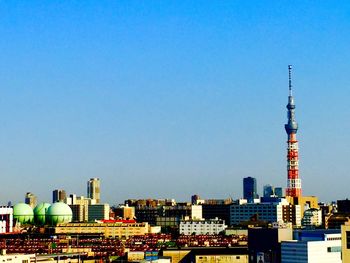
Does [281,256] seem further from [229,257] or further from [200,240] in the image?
[200,240]

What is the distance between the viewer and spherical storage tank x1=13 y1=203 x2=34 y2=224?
173750 millimetres

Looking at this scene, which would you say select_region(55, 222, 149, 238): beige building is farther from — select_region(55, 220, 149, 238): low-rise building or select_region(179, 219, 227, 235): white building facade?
select_region(179, 219, 227, 235): white building facade

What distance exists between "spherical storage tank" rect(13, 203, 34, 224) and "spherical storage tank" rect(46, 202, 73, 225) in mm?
4876

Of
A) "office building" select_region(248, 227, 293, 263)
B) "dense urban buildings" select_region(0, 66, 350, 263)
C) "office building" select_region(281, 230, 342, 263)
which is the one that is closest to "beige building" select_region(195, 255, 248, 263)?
"dense urban buildings" select_region(0, 66, 350, 263)

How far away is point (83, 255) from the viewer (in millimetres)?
111750

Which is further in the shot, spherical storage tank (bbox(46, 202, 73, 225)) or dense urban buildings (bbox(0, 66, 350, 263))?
spherical storage tank (bbox(46, 202, 73, 225))

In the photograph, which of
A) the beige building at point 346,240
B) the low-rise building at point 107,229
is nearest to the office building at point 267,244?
the beige building at point 346,240

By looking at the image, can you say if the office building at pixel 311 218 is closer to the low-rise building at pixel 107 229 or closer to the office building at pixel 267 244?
the low-rise building at pixel 107 229

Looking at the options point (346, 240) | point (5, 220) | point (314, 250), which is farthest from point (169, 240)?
point (346, 240)

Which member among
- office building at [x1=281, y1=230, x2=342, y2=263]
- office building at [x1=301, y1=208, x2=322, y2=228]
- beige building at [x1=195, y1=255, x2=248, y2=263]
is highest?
office building at [x1=301, y1=208, x2=322, y2=228]

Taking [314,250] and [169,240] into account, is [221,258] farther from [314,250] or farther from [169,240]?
[169,240]

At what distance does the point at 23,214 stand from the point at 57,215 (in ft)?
26.7

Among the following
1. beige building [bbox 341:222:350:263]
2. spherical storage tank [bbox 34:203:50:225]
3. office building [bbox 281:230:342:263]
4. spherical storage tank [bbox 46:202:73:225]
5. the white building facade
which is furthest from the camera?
the white building facade

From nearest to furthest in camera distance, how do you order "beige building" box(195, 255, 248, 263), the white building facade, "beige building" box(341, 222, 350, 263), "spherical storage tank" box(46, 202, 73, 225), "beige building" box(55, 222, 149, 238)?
"beige building" box(341, 222, 350, 263)
"beige building" box(195, 255, 248, 263)
"beige building" box(55, 222, 149, 238)
"spherical storage tank" box(46, 202, 73, 225)
the white building facade
